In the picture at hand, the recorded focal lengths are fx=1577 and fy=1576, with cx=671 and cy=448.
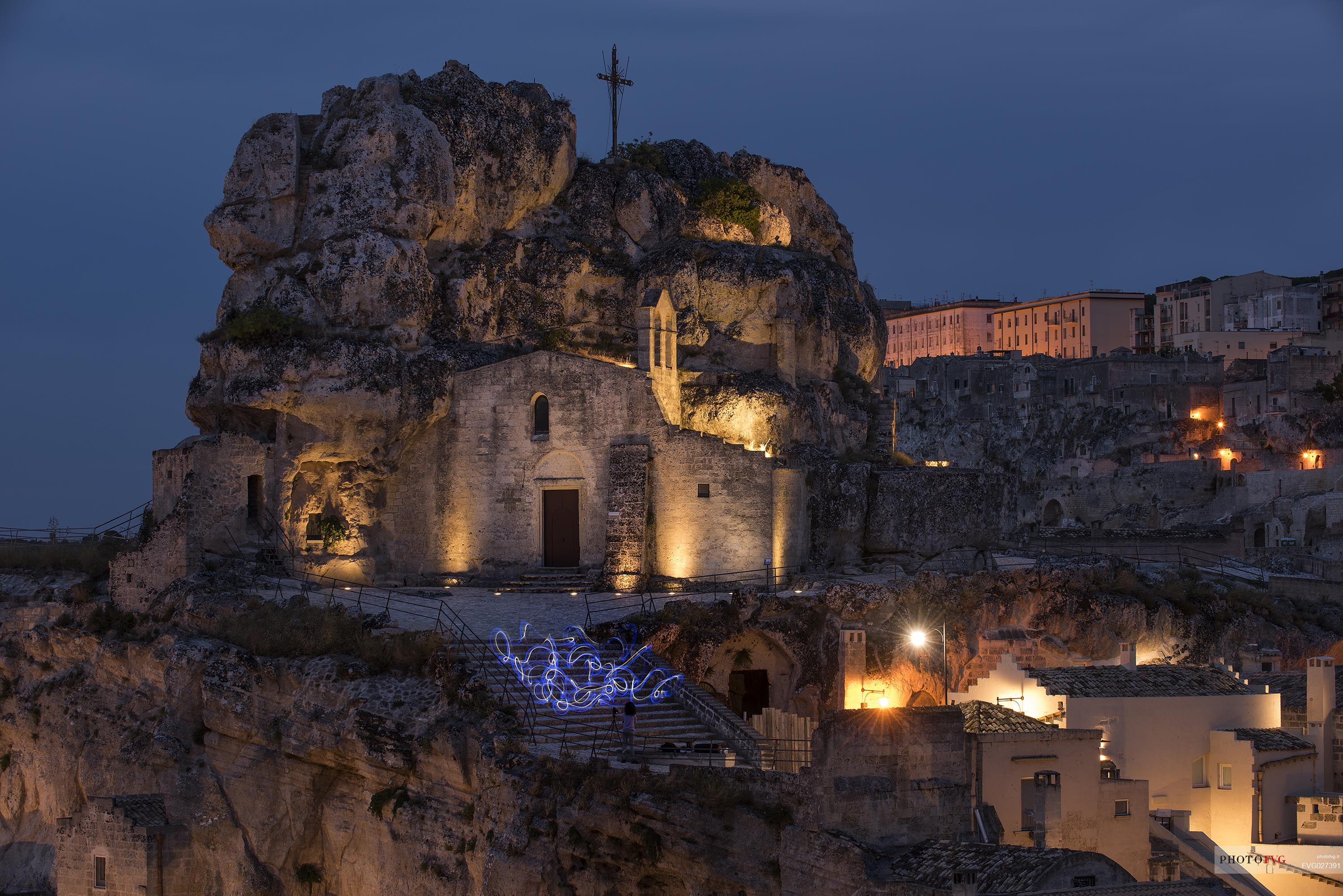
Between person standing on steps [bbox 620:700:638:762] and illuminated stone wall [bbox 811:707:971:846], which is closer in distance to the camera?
illuminated stone wall [bbox 811:707:971:846]

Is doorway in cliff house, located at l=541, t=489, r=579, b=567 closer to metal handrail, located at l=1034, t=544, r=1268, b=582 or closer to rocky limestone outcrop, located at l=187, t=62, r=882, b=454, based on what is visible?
rocky limestone outcrop, located at l=187, t=62, r=882, b=454

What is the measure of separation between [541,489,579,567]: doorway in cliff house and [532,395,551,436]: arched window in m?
1.53

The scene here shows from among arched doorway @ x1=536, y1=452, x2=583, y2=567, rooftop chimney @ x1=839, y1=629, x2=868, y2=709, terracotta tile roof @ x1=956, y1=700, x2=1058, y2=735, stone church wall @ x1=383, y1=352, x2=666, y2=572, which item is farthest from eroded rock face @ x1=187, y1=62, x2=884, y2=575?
terracotta tile roof @ x1=956, y1=700, x2=1058, y2=735

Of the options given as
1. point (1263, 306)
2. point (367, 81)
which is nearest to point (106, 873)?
point (367, 81)

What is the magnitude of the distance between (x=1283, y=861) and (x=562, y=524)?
18.8m

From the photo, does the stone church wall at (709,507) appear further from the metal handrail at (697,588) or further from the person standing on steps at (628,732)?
the person standing on steps at (628,732)

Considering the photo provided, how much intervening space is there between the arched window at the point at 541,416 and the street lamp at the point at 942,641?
1072 centimetres

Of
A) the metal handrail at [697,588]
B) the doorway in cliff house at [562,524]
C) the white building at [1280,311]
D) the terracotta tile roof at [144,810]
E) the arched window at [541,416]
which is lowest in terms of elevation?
the terracotta tile roof at [144,810]

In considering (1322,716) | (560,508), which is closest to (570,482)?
(560,508)

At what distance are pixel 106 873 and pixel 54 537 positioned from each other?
1539 centimetres

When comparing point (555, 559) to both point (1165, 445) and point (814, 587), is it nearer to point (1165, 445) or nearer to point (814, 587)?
point (814, 587)

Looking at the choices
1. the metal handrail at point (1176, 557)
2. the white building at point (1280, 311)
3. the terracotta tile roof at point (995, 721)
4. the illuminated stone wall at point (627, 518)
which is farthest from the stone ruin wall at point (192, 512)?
the white building at point (1280, 311)

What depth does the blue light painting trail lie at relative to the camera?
30078 millimetres

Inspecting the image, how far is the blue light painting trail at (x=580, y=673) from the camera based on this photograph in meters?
30.1
